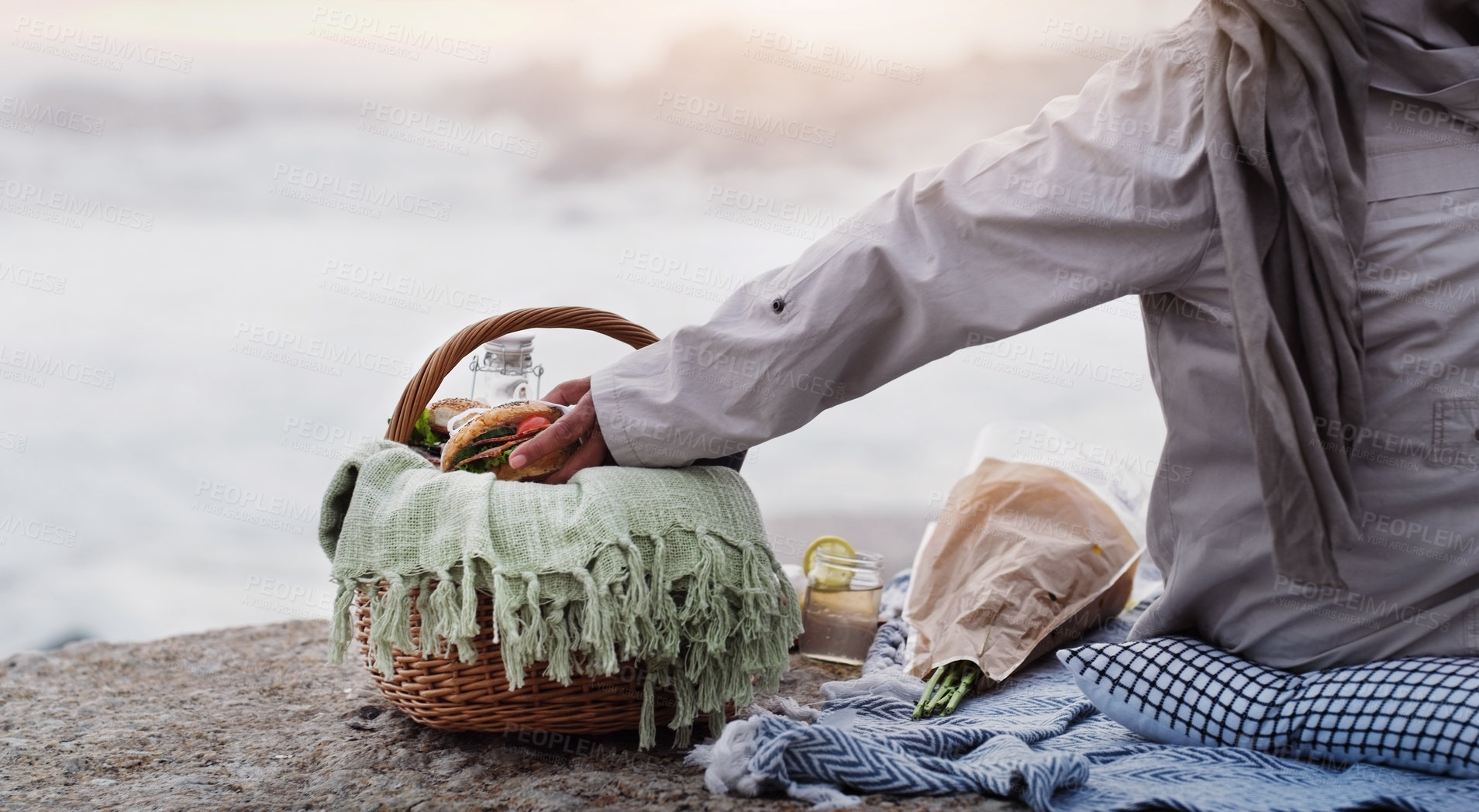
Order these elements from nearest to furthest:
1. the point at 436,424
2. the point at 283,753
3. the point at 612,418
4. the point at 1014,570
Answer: the point at 612,418 < the point at 283,753 < the point at 436,424 < the point at 1014,570

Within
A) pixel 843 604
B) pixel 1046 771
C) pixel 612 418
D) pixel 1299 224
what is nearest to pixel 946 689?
pixel 843 604

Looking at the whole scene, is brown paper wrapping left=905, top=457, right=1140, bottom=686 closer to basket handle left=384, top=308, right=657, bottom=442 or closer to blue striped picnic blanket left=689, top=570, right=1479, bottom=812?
blue striped picnic blanket left=689, top=570, right=1479, bottom=812

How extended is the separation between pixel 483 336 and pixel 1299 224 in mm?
1061

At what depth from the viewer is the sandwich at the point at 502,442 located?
4.83 ft

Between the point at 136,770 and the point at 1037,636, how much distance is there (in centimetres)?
138

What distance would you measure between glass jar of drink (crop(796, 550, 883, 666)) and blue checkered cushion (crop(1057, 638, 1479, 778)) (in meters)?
0.60

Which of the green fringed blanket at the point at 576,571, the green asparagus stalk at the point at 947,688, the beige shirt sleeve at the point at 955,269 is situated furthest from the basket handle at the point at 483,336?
the green asparagus stalk at the point at 947,688

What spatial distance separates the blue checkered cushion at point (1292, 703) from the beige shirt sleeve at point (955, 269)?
1.53 feet

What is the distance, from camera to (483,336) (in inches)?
62.7

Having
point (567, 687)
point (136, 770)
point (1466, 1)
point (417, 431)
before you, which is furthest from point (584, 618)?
point (1466, 1)

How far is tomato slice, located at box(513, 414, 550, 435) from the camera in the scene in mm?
1481

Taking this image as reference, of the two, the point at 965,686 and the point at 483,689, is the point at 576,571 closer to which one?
the point at 483,689

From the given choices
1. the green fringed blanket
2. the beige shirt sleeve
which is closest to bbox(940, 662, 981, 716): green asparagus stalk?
the green fringed blanket

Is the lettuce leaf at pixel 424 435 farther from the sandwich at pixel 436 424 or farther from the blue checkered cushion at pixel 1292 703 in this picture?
the blue checkered cushion at pixel 1292 703
